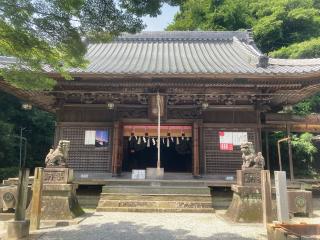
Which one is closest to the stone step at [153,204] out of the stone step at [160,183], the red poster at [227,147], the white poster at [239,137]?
the stone step at [160,183]

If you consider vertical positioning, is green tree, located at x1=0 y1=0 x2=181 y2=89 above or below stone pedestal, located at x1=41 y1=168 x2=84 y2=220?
above

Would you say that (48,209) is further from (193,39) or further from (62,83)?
(193,39)

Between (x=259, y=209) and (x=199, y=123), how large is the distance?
4.96 m

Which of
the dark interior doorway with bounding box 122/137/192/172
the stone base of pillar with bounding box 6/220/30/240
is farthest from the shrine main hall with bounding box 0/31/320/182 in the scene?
the dark interior doorway with bounding box 122/137/192/172

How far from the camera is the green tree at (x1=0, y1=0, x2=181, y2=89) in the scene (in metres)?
5.16

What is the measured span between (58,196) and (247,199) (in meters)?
5.39

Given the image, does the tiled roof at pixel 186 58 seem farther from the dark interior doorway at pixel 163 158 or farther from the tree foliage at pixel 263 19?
the tree foliage at pixel 263 19

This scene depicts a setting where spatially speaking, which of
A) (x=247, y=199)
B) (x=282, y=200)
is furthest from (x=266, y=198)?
(x=282, y=200)

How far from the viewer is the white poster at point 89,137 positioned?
12289 millimetres

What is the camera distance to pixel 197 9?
31.7m

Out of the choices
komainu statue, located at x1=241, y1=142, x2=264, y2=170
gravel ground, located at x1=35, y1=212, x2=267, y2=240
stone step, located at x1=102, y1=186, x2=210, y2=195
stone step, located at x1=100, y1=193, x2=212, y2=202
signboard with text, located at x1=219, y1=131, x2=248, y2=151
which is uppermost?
signboard with text, located at x1=219, y1=131, x2=248, y2=151

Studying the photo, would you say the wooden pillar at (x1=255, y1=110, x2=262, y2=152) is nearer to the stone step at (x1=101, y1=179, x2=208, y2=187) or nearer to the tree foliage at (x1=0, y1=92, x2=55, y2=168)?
the stone step at (x1=101, y1=179, x2=208, y2=187)

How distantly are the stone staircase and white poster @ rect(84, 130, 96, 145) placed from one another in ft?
8.36

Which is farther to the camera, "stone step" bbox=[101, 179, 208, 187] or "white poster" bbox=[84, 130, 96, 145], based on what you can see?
"white poster" bbox=[84, 130, 96, 145]
